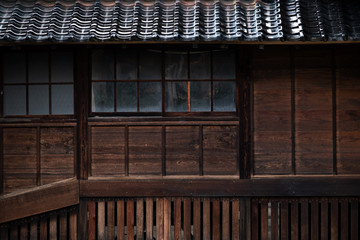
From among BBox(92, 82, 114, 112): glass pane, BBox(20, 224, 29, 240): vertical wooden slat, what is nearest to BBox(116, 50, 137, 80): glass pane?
BBox(92, 82, 114, 112): glass pane

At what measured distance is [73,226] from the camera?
753cm

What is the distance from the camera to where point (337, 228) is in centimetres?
745

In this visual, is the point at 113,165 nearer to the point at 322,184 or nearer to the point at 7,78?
the point at 7,78

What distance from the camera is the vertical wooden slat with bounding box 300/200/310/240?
24.5ft

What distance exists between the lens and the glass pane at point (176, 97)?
758 centimetres

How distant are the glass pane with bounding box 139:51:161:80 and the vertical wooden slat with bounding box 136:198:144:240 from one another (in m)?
2.37

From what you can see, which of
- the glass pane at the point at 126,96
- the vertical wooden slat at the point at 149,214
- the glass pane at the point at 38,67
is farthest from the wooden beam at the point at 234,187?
A: the glass pane at the point at 38,67

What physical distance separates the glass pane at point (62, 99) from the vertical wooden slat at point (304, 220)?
4.79 meters

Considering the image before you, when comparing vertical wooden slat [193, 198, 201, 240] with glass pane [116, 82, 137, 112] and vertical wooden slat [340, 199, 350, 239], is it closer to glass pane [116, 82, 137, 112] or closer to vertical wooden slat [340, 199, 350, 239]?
glass pane [116, 82, 137, 112]

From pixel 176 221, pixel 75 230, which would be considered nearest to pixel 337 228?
pixel 176 221

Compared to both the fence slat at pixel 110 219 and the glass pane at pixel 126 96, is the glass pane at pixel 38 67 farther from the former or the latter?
the fence slat at pixel 110 219

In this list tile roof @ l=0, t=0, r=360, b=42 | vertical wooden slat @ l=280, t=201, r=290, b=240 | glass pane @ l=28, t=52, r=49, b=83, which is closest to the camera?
tile roof @ l=0, t=0, r=360, b=42

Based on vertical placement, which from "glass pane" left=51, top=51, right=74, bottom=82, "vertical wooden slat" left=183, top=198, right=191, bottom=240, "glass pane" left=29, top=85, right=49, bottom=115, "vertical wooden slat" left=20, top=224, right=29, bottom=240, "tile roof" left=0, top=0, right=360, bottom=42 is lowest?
"vertical wooden slat" left=20, top=224, right=29, bottom=240

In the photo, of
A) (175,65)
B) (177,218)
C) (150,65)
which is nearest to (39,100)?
(150,65)
